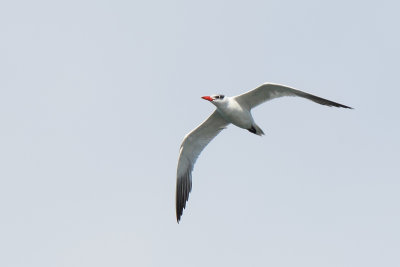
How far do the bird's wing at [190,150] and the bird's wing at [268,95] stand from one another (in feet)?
5.86

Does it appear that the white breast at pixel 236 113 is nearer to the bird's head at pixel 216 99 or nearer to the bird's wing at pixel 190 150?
the bird's head at pixel 216 99

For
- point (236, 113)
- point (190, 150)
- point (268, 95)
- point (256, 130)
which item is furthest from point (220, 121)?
point (268, 95)

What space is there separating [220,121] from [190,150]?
5.47 ft

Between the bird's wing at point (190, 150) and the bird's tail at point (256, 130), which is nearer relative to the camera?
the bird's tail at point (256, 130)

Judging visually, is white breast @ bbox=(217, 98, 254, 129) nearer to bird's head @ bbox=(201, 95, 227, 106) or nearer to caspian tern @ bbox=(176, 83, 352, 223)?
caspian tern @ bbox=(176, 83, 352, 223)

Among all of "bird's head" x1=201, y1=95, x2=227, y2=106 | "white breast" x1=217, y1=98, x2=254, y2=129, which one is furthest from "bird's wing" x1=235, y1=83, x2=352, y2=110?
"bird's head" x1=201, y1=95, x2=227, y2=106

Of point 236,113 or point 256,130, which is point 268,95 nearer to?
point 236,113

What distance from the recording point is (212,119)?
23188 millimetres

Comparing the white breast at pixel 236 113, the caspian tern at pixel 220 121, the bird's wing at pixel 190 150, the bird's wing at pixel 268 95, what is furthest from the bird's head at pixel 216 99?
the bird's wing at pixel 190 150

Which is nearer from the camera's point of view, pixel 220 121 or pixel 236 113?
pixel 236 113

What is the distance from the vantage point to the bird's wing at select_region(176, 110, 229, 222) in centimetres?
2350

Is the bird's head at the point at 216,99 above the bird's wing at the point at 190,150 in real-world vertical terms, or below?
above

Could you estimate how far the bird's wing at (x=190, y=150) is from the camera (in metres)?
23.5

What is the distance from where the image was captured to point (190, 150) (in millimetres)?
24047
